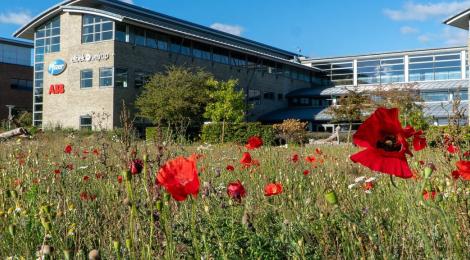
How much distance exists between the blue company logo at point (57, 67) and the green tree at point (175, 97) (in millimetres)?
5868

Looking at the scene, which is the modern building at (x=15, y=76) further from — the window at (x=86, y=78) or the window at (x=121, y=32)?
the window at (x=121, y=32)

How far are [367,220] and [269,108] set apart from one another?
4365 cm

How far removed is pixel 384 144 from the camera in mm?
1286

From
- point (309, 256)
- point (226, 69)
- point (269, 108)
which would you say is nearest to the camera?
point (309, 256)

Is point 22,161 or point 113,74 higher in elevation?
point 113,74

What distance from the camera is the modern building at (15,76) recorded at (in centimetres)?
4381

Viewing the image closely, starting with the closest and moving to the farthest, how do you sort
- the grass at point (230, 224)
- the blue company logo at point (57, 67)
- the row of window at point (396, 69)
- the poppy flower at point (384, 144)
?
the poppy flower at point (384, 144) → the grass at point (230, 224) → the blue company logo at point (57, 67) → the row of window at point (396, 69)

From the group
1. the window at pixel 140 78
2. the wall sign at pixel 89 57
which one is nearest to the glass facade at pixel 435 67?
the window at pixel 140 78

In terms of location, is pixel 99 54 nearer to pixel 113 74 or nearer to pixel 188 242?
pixel 113 74

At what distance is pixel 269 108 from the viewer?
46125mm

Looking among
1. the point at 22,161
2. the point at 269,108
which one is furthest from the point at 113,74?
the point at 22,161

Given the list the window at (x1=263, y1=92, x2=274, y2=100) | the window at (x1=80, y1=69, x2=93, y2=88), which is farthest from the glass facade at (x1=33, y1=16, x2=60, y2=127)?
the window at (x1=263, y1=92, x2=274, y2=100)

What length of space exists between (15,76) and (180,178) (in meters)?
47.8

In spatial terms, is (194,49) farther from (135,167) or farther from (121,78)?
(135,167)
